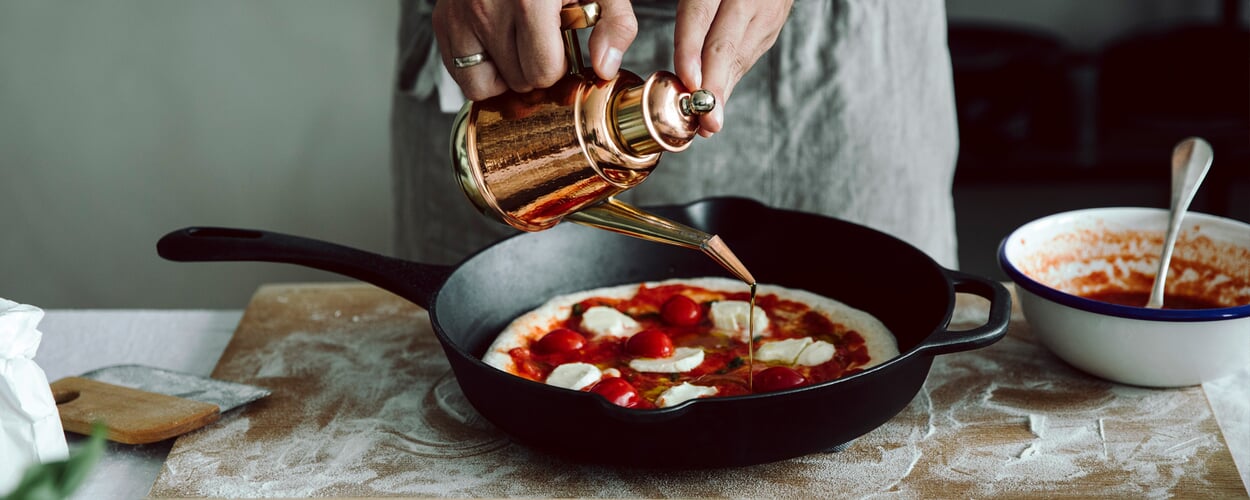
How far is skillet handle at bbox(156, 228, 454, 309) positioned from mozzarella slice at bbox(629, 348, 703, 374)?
0.25 metres

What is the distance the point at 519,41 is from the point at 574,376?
384mm

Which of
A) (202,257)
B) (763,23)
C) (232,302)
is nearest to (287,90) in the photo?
(232,302)

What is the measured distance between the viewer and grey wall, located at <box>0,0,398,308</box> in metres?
2.96

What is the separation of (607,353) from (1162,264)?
686 millimetres

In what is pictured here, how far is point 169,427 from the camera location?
45.2 inches

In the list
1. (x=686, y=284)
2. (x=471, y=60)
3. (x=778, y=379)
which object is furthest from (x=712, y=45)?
(x=686, y=284)

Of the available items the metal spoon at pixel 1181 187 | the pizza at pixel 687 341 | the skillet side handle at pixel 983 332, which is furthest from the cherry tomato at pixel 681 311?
the metal spoon at pixel 1181 187

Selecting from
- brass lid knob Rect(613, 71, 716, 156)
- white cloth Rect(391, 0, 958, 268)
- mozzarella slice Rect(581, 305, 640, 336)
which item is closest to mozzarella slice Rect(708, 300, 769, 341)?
mozzarella slice Rect(581, 305, 640, 336)

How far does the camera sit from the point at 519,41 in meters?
1.01

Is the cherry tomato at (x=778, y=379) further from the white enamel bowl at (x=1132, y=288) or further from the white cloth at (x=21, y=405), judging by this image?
the white cloth at (x=21, y=405)

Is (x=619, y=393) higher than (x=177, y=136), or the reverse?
(x=619, y=393)

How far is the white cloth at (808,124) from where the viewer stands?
1.63 metres

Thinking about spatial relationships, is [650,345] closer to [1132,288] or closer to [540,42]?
[540,42]

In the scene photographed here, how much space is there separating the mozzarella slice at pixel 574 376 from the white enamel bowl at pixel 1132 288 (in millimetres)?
509
